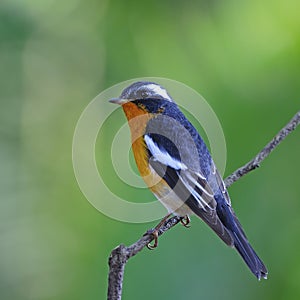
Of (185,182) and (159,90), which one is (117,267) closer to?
(185,182)

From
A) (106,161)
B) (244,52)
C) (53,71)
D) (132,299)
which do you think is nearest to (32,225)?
(106,161)

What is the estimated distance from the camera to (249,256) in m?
2.51

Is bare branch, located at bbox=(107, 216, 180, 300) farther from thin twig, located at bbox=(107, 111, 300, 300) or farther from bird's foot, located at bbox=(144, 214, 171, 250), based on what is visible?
bird's foot, located at bbox=(144, 214, 171, 250)

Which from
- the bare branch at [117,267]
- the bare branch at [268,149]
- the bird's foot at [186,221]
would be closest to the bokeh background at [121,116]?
the bird's foot at [186,221]

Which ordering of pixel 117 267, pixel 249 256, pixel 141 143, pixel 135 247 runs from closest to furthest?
1. pixel 117 267
2. pixel 135 247
3. pixel 249 256
4. pixel 141 143

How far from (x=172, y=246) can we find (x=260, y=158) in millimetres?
494

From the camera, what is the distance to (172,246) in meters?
2.62

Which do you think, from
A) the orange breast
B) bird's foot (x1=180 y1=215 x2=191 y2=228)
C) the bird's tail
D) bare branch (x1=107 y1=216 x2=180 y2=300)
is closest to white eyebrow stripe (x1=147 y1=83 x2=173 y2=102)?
the orange breast

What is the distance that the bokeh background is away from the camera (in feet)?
8.66

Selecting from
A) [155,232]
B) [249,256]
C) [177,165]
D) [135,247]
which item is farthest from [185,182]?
[135,247]

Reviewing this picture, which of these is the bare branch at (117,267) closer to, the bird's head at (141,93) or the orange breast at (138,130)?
the orange breast at (138,130)

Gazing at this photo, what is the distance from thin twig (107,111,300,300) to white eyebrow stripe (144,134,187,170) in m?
0.20

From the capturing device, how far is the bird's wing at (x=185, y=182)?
2602 millimetres

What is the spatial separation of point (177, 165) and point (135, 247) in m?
0.79
